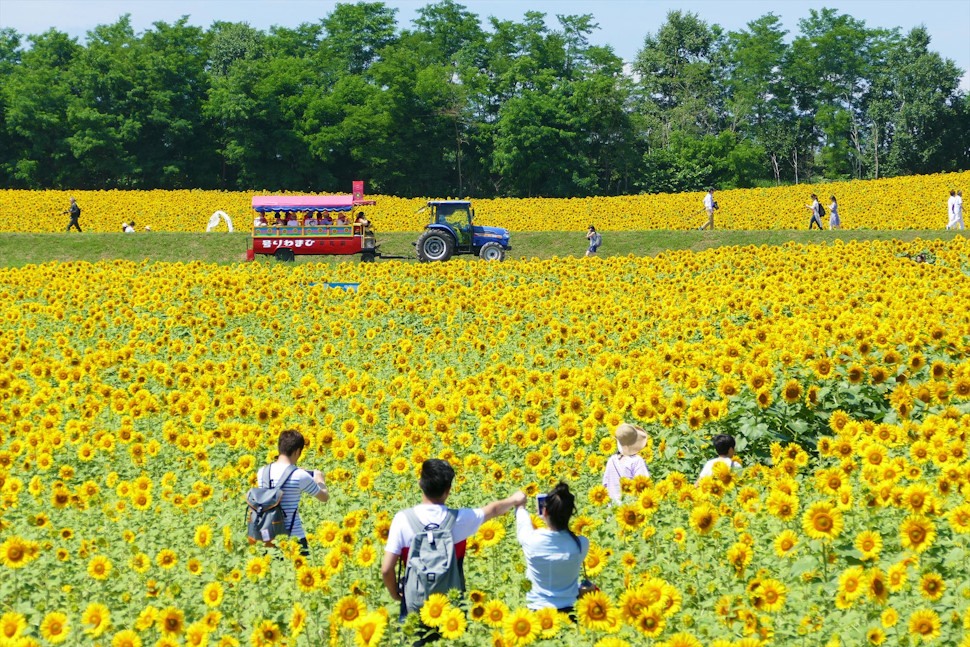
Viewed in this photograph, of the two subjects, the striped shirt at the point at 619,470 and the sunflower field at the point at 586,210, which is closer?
the striped shirt at the point at 619,470

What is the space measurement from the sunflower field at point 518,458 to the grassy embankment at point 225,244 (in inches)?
462

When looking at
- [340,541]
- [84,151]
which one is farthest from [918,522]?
[84,151]

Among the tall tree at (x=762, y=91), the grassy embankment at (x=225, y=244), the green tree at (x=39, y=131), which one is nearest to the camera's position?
the grassy embankment at (x=225, y=244)

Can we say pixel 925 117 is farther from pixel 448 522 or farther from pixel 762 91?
pixel 448 522

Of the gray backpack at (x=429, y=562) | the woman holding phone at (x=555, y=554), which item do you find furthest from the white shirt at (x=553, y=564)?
the gray backpack at (x=429, y=562)

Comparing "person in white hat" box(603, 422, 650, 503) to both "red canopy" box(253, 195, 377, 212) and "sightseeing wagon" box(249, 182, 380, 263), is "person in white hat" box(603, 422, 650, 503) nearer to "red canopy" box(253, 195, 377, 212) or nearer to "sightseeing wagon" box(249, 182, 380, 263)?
"sightseeing wagon" box(249, 182, 380, 263)

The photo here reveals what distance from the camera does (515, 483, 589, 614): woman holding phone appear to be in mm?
4949

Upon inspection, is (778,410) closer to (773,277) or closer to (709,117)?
(773,277)

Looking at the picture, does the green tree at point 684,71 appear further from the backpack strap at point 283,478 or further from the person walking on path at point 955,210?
the backpack strap at point 283,478

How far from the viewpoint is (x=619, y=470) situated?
7180 millimetres

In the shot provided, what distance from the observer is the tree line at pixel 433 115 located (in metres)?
65.7

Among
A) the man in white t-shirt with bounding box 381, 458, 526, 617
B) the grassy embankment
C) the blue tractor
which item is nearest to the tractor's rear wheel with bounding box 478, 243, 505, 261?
the blue tractor

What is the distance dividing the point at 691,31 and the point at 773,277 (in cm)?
8989

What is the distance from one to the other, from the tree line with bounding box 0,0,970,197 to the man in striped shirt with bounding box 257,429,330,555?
62.6 meters
